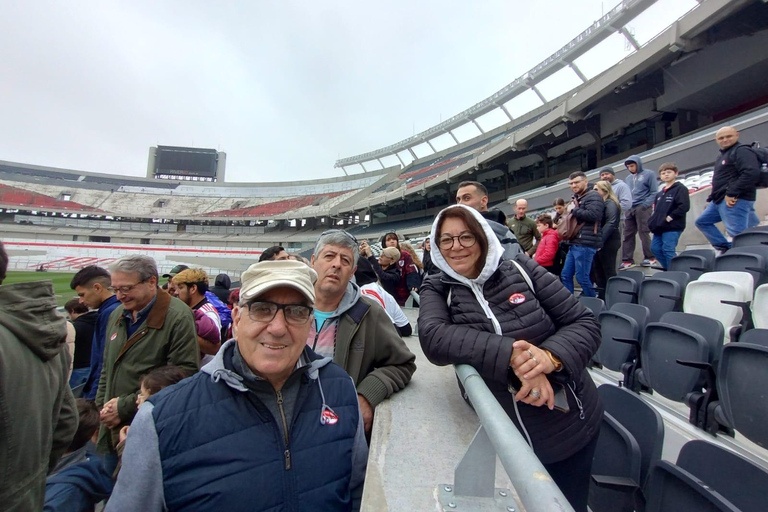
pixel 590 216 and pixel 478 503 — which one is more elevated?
pixel 590 216

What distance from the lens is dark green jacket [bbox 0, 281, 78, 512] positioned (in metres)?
1.13

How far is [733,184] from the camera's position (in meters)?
3.95

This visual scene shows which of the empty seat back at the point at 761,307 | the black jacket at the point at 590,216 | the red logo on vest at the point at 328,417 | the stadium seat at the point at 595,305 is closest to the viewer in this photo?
the red logo on vest at the point at 328,417

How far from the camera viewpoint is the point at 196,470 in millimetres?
993

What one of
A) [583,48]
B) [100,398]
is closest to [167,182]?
[583,48]

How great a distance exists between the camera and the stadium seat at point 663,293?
353cm

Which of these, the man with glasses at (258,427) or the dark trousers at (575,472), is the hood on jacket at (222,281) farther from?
the dark trousers at (575,472)

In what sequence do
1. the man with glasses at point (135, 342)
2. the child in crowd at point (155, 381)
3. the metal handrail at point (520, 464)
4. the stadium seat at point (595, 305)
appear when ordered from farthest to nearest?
the stadium seat at point (595, 305) → the man with glasses at point (135, 342) → the child in crowd at point (155, 381) → the metal handrail at point (520, 464)

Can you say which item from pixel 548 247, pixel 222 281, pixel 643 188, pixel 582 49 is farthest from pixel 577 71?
pixel 222 281

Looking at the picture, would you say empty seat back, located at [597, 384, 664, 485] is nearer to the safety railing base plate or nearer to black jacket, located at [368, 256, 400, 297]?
the safety railing base plate

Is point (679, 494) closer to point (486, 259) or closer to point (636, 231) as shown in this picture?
point (486, 259)

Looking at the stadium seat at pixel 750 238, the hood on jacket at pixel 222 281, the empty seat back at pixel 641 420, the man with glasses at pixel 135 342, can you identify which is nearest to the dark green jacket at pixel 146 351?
the man with glasses at pixel 135 342

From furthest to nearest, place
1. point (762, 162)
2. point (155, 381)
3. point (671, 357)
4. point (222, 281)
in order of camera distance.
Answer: point (222, 281), point (762, 162), point (671, 357), point (155, 381)

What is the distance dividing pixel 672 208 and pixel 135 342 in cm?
613
